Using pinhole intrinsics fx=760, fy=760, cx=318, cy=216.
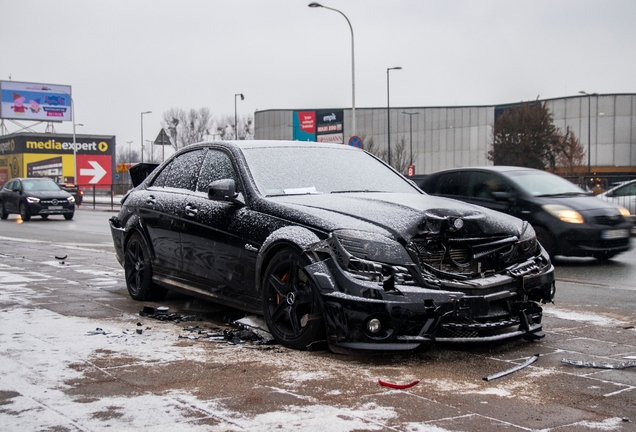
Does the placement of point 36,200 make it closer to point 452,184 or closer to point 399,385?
point 452,184

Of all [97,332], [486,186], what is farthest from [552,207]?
[97,332]

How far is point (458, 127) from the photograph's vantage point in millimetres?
93875

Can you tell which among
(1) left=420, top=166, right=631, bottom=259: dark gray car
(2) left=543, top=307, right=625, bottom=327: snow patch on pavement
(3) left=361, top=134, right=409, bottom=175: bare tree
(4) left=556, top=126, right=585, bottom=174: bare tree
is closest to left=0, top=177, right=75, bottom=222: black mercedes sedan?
(1) left=420, top=166, right=631, bottom=259: dark gray car

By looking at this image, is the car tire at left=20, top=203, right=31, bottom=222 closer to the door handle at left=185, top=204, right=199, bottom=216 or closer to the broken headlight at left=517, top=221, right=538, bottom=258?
the door handle at left=185, top=204, right=199, bottom=216

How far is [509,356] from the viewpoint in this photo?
5227 millimetres

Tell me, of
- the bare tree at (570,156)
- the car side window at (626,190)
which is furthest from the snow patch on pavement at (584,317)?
the bare tree at (570,156)

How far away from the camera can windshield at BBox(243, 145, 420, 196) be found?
20.3ft

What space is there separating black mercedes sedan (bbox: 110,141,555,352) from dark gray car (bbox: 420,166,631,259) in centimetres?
563

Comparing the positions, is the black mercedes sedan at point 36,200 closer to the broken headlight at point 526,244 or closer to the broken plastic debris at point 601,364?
the broken headlight at point 526,244

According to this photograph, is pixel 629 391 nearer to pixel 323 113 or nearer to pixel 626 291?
pixel 626 291

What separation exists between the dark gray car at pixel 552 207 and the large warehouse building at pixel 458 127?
233 feet

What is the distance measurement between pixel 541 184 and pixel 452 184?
148 cm

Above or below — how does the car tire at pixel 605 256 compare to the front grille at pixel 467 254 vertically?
below

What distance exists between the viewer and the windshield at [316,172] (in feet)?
20.3
